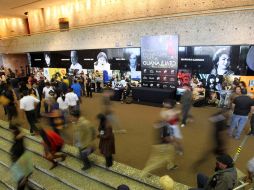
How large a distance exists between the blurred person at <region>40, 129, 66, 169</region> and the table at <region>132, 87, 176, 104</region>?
6102 millimetres

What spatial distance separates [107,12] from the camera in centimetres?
1420

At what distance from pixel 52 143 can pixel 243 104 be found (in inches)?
204

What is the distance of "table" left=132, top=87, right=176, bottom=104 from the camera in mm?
10897

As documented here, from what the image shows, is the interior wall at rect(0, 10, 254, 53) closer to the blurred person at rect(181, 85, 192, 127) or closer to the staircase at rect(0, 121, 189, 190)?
the blurred person at rect(181, 85, 192, 127)

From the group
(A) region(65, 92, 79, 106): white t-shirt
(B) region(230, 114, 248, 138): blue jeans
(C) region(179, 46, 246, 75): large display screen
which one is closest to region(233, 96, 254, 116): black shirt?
(B) region(230, 114, 248, 138): blue jeans

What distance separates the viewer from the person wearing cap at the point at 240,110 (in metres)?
6.38

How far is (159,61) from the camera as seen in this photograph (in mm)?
11398

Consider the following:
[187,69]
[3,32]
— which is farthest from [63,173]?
[3,32]

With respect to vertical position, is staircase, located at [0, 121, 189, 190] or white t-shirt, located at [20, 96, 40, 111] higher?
white t-shirt, located at [20, 96, 40, 111]

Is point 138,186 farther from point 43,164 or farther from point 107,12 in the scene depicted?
point 107,12

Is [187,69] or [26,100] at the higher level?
[187,69]

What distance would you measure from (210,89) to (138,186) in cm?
675

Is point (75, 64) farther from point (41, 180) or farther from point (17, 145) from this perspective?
point (17, 145)

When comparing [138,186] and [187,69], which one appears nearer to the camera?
[138,186]
